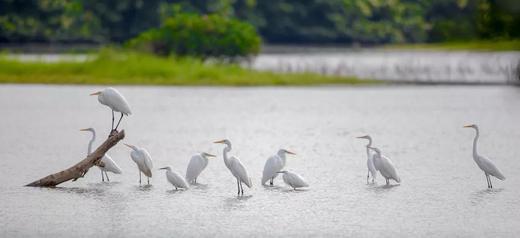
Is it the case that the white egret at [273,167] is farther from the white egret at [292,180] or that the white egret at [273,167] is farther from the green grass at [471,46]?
the green grass at [471,46]

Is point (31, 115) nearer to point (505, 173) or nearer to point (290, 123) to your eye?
point (290, 123)

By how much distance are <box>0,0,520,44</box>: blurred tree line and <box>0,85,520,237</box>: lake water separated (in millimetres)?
46144

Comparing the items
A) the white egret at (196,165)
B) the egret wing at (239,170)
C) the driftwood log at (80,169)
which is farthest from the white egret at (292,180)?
the driftwood log at (80,169)

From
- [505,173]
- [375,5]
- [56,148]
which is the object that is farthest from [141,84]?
[375,5]

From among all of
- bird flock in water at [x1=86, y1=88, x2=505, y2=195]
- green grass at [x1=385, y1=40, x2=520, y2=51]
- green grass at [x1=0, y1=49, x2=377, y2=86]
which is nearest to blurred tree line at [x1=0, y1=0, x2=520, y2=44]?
green grass at [x1=385, y1=40, x2=520, y2=51]

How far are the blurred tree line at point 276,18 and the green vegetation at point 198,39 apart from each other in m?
26.1

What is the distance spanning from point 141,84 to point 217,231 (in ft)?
100

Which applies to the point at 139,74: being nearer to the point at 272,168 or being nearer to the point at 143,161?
the point at 143,161

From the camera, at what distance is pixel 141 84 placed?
41.2m

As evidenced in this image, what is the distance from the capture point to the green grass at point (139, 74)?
4206cm

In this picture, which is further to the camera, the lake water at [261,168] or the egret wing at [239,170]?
the egret wing at [239,170]

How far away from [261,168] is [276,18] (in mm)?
75024

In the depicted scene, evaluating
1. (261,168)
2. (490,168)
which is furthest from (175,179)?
(490,168)

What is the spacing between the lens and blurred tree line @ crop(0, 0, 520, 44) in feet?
264
